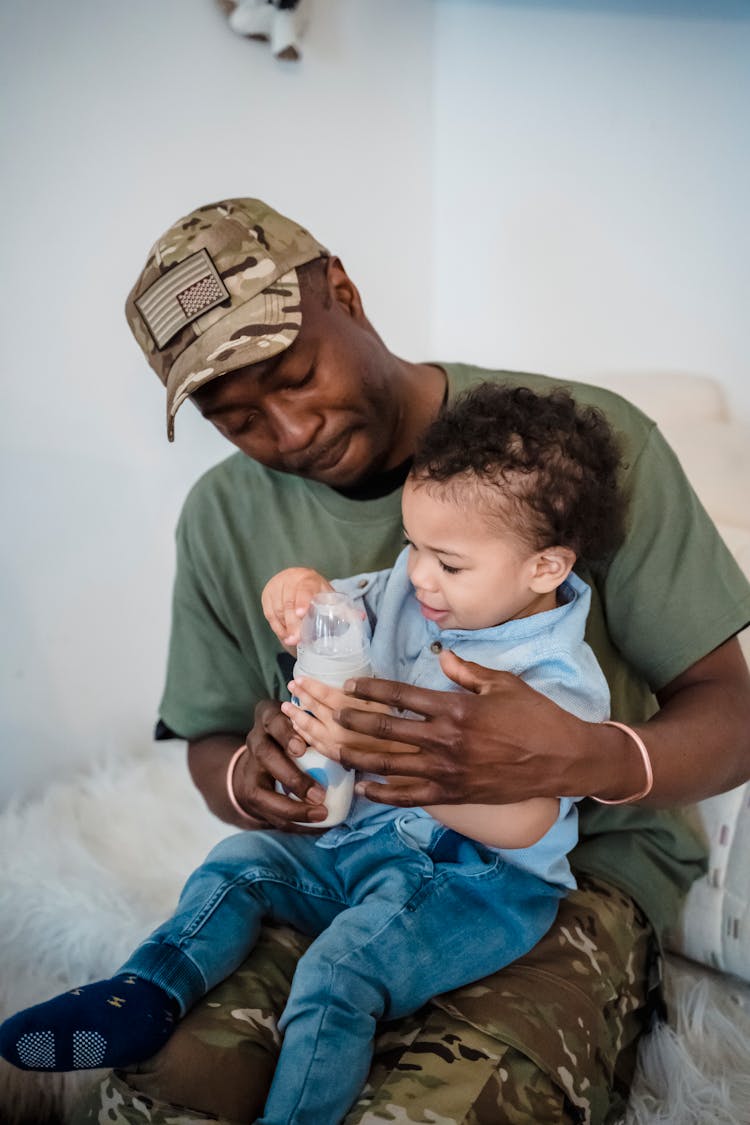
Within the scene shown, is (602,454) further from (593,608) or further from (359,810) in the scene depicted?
(359,810)

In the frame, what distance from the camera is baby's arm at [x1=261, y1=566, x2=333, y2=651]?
1.05 m

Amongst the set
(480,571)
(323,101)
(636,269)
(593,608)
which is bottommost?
(593,608)

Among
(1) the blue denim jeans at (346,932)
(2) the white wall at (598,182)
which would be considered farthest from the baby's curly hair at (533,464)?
(2) the white wall at (598,182)

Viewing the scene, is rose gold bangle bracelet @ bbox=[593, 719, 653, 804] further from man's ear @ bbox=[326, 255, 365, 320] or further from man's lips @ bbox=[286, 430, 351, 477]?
man's ear @ bbox=[326, 255, 365, 320]

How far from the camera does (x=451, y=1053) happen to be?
0.94 metres

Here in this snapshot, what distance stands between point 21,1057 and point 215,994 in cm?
20

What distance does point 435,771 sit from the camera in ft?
2.81

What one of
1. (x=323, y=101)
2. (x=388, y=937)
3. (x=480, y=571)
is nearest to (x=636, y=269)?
(x=323, y=101)

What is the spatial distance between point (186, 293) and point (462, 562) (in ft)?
1.40

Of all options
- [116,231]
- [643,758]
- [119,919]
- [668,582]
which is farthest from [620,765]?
[116,231]

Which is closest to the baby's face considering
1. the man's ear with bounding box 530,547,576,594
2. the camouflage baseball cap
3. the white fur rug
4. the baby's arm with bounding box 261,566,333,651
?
the man's ear with bounding box 530,547,576,594

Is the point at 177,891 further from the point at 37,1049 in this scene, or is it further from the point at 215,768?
the point at 37,1049

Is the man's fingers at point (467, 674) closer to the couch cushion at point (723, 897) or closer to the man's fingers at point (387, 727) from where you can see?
the man's fingers at point (387, 727)

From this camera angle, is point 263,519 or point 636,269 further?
point 636,269
